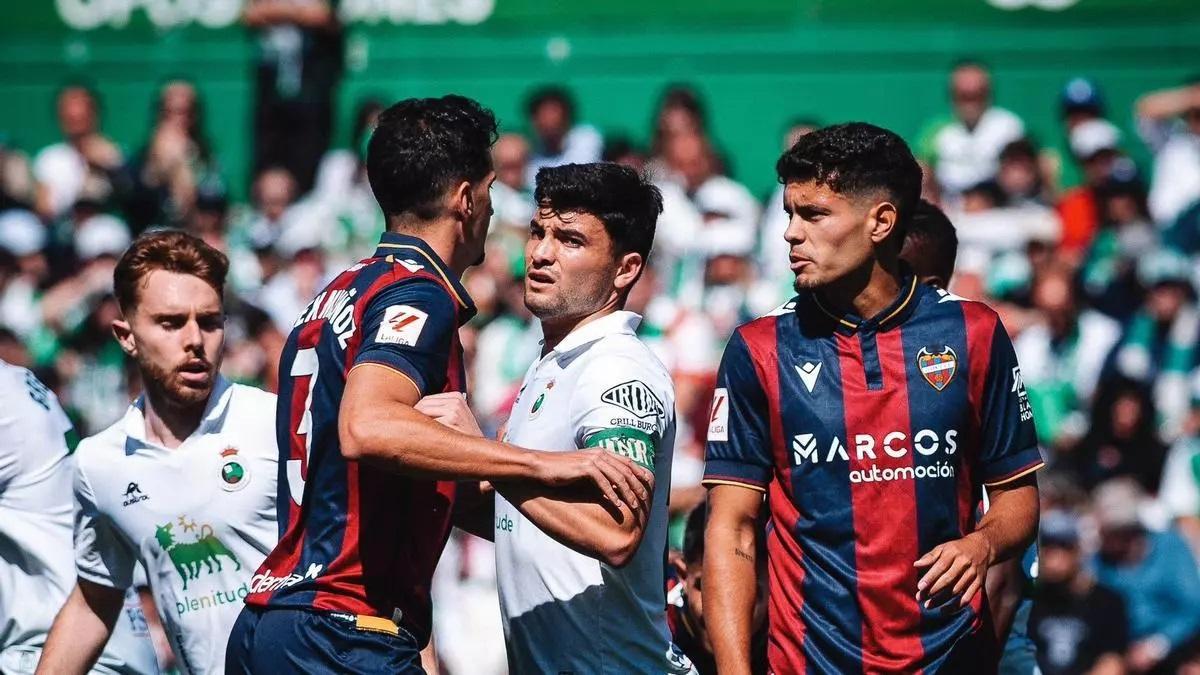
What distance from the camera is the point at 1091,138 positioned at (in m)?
13.4

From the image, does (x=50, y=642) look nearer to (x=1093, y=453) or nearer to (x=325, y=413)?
(x=325, y=413)

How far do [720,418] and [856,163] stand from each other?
2.97ft

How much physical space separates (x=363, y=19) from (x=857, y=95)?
4682mm

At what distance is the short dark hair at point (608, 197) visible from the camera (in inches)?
213

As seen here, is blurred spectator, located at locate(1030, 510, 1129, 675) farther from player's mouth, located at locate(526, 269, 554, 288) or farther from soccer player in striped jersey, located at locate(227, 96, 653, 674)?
soccer player in striped jersey, located at locate(227, 96, 653, 674)

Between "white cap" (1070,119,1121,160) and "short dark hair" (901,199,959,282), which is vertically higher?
"white cap" (1070,119,1121,160)

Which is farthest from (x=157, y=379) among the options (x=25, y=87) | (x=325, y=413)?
(x=25, y=87)

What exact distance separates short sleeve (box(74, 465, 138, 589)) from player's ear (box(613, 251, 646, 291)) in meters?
2.04

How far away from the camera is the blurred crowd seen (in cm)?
1104

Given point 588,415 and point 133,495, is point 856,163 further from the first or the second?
point 133,495

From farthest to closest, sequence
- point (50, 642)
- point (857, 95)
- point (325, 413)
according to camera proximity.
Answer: point (857, 95), point (50, 642), point (325, 413)

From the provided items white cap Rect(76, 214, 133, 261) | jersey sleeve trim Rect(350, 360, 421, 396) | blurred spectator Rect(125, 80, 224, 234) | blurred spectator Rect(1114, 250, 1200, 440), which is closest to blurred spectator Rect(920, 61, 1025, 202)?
blurred spectator Rect(1114, 250, 1200, 440)

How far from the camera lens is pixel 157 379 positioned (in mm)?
6105

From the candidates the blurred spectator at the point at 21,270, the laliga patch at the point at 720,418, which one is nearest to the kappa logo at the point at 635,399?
the laliga patch at the point at 720,418
